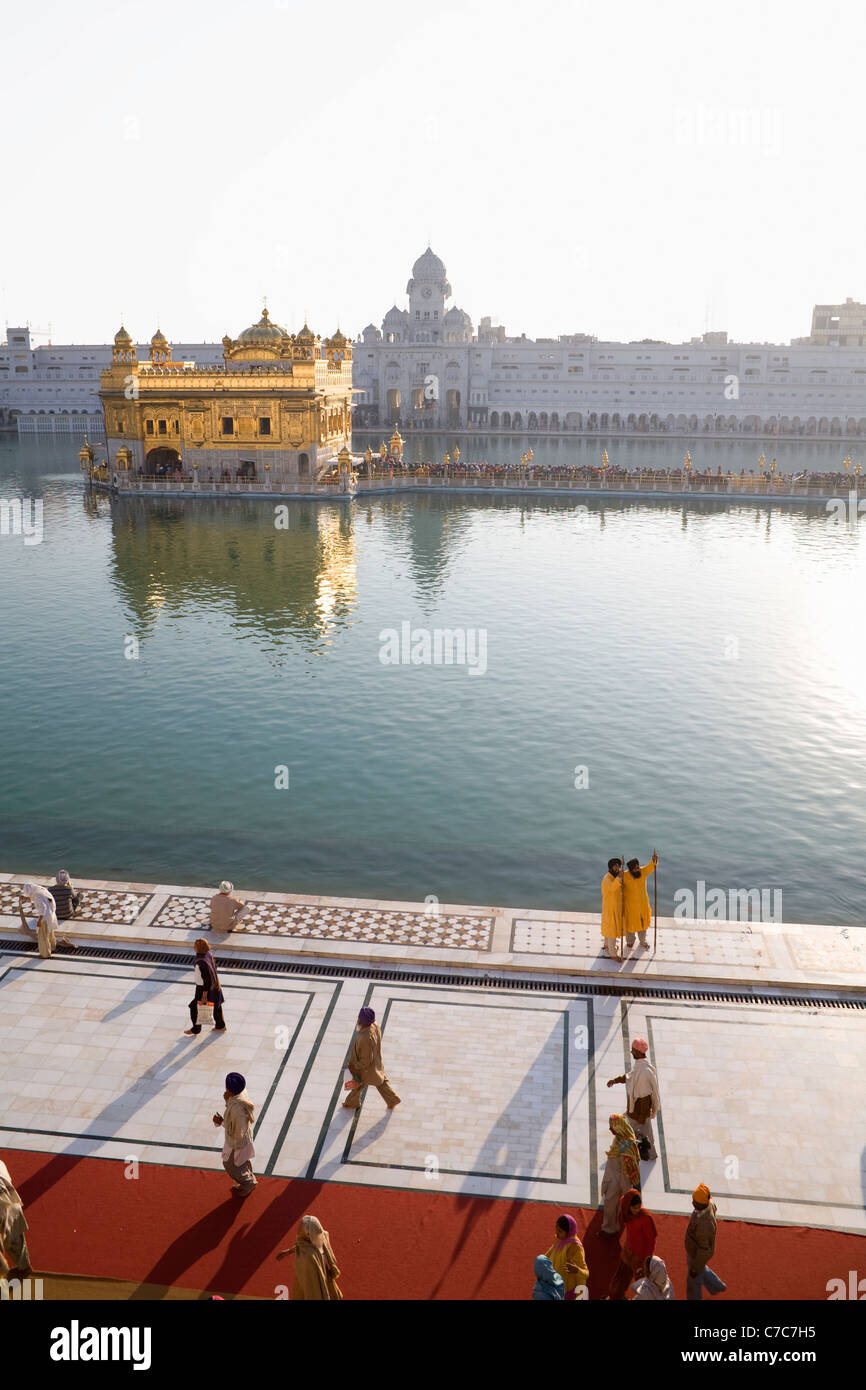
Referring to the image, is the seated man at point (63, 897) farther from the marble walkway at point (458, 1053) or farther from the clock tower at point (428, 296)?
the clock tower at point (428, 296)

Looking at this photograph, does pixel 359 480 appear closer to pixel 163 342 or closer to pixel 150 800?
pixel 163 342

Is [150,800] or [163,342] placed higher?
[163,342]

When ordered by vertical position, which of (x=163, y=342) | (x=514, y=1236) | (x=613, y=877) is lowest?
(x=514, y=1236)

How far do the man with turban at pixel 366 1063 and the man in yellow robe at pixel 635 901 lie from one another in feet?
10.6

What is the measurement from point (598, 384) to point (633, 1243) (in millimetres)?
95665

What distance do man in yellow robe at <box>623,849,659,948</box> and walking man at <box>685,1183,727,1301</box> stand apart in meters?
4.07

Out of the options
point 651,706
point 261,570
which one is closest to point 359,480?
point 261,570

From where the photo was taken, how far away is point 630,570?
107 feet

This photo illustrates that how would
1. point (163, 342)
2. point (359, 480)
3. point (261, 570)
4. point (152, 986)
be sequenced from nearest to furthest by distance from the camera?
point (152, 986) < point (261, 570) < point (359, 480) < point (163, 342)

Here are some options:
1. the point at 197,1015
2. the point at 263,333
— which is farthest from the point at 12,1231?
the point at 263,333

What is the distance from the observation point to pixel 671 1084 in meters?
8.56

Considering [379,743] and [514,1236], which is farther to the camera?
[379,743]
